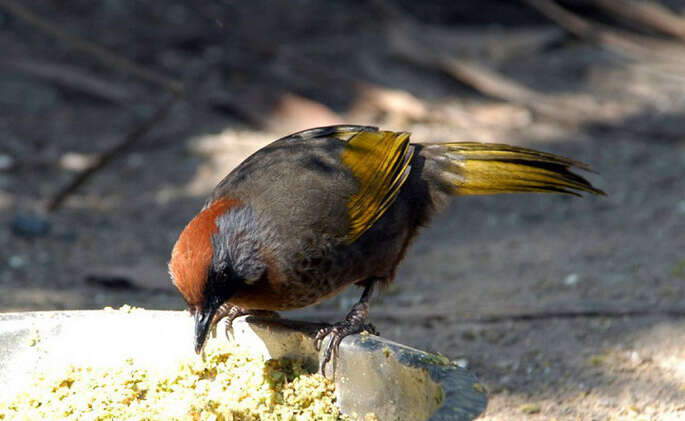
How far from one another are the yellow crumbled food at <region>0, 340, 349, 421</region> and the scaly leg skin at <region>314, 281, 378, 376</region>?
0.09m

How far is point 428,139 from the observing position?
→ 24.8ft

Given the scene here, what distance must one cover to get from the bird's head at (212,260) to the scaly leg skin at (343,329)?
37 centimetres

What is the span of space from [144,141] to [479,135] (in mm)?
3007

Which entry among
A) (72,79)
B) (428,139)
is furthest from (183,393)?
(72,79)

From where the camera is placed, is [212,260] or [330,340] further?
[212,260]

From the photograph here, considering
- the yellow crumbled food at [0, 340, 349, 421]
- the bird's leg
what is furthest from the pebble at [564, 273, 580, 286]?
the yellow crumbled food at [0, 340, 349, 421]

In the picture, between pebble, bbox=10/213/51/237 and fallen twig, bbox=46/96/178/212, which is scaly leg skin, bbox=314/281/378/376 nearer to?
pebble, bbox=10/213/51/237

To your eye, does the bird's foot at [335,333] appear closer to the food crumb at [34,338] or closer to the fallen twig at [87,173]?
→ the food crumb at [34,338]

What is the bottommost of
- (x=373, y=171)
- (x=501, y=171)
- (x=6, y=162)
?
(x=501, y=171)

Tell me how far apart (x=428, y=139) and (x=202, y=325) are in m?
→ 4.92

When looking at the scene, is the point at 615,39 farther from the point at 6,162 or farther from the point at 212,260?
the point at 212,260

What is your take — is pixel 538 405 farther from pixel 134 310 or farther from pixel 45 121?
pixel 45 121

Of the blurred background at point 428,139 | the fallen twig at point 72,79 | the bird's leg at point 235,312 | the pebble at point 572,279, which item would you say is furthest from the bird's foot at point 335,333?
the fallen twig at point 72,79

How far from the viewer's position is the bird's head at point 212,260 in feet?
9.68
